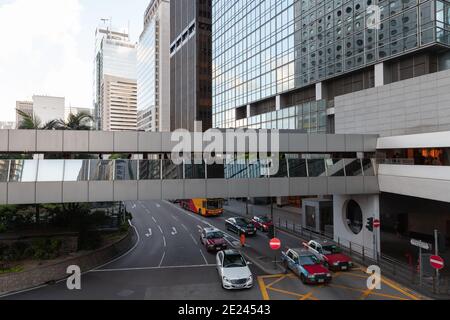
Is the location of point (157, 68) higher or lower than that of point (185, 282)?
higher

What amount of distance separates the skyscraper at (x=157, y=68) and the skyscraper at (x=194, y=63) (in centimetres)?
3444

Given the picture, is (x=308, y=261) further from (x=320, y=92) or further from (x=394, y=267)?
(x=320, y=92)

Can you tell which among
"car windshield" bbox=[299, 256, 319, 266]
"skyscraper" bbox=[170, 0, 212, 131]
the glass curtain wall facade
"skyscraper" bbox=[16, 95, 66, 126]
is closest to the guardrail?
"car windshield" bbox=[299, 256, 319, 266]

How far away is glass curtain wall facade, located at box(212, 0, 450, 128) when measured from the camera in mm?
31344

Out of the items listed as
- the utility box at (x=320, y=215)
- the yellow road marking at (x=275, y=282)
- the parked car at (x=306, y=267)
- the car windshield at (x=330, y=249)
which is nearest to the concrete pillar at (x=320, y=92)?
the utility box at (x=320, y=215)

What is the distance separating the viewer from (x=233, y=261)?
1888 centimetres

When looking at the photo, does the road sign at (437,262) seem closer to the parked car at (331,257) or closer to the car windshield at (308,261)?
the parked car at (331,257)

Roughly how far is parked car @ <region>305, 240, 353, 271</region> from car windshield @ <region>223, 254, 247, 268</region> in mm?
5505

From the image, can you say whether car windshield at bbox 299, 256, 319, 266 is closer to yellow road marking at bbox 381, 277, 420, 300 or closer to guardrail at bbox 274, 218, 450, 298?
yellow road marking at bbox 381, 277, 420, 300

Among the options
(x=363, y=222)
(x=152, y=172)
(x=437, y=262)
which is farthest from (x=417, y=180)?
(x=152, y=172)

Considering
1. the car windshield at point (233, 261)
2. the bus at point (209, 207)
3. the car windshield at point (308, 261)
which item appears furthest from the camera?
the bus at point (209, 207)

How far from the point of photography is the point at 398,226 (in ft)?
101

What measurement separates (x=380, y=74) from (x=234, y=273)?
87.0 feet

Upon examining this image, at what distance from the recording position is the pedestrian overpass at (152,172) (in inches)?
695
